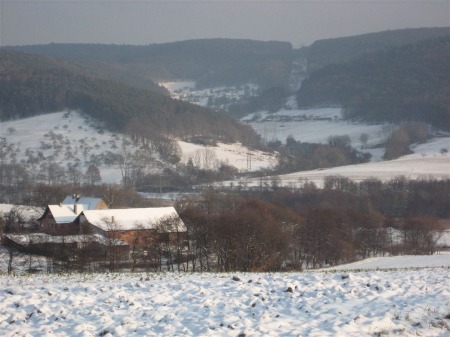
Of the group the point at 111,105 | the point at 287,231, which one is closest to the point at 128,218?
the point at 287,231

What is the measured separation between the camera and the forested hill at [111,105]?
15725cm

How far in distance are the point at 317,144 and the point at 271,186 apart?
220 feet

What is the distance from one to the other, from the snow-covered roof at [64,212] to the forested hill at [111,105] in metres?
83.3

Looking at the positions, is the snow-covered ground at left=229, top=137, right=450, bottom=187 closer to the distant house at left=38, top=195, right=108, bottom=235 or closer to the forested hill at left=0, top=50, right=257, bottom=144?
the forested hill at left=0, top=50, right=257, bottom=144

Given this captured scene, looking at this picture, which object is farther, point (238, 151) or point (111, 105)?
point (111, 105)

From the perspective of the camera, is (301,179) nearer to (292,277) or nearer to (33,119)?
(33,119)

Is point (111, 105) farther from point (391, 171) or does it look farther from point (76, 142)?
point (391, 171)

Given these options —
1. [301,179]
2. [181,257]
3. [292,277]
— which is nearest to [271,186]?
[301,179]

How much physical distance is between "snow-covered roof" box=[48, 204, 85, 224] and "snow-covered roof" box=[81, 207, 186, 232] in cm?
575

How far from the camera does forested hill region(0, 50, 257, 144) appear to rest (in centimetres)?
15725

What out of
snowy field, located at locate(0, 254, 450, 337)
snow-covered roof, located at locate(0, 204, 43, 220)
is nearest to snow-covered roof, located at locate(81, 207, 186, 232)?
snow-covered roof, located at locate(0, 204, 43, 220)

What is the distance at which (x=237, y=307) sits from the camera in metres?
14.0

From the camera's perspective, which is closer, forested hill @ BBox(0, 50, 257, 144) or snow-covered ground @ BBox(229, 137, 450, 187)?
snow-covered ground @ BBox(229, 137, 450, 187)

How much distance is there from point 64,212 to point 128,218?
36.8 ft
